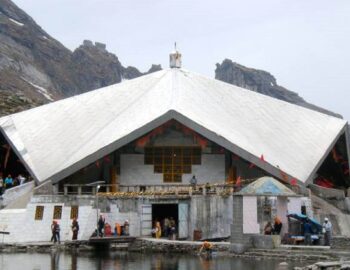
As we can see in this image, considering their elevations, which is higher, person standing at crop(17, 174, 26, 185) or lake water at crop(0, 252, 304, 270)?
person standing at crop(17, 174, 26, 185)

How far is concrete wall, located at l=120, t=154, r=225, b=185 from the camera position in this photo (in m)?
46.3

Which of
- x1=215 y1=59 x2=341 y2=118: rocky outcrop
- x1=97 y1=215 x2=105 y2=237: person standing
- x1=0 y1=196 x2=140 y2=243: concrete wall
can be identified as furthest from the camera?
x1=215 y1=59 x2=341 y2=118: rocky outcrop

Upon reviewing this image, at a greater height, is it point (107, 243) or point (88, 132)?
point (88, 132)

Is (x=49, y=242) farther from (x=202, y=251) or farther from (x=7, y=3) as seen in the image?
(x=7, y=3)

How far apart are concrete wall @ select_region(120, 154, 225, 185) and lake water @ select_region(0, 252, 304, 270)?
13.4 meters

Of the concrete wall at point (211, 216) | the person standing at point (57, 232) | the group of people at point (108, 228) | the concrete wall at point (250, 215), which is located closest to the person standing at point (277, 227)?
the concrete wall at point (250, 215)

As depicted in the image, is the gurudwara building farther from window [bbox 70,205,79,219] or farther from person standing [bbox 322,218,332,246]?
person standing [bbox 322,218,332,246]

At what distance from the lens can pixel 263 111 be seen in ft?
169

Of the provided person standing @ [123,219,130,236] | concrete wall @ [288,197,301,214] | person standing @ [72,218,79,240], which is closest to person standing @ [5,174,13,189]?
person standing @ [72,218,79,240]

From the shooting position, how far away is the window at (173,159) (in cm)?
4653

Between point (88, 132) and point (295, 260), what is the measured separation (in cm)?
2144

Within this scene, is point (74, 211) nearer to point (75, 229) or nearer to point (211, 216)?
point (75, 229)

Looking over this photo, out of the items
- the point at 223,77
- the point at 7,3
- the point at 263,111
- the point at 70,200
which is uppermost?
the point at 7,3

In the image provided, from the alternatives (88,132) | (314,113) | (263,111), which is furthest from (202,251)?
(314,113)
